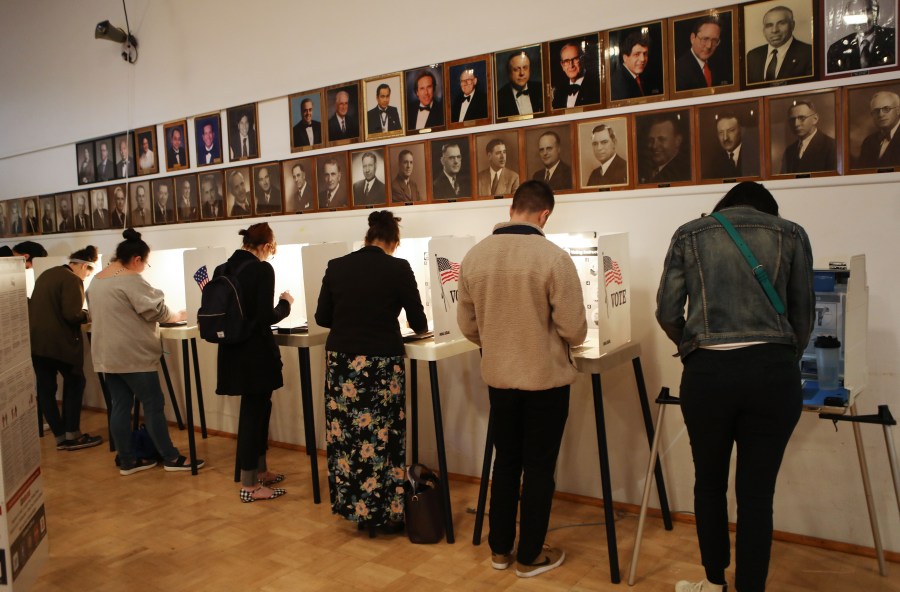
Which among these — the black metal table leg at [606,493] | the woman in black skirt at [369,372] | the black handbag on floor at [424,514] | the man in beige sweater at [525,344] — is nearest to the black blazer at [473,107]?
the woman in black skirt at [369,372]

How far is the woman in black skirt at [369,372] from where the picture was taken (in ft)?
10.8

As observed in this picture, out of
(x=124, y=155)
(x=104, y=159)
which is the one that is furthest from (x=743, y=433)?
(x=104, y=159)

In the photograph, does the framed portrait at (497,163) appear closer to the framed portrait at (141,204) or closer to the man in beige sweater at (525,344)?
the man in beige sweater at (525,344)

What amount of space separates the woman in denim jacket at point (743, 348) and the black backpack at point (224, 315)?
221 cm

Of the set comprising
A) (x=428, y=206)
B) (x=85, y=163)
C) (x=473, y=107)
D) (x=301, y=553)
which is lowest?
(x=301, y=553)

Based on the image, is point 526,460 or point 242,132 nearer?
point 526,460

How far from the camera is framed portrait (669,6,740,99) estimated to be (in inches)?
127

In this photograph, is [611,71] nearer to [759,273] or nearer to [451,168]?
[451,168]

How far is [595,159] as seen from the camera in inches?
143

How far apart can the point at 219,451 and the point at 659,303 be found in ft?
11.6

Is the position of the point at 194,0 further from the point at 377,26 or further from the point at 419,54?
the point at 419,54

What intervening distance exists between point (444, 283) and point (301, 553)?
54.1 inches

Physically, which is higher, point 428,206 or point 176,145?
point 176,145

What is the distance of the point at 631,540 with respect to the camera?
326 centimetres
